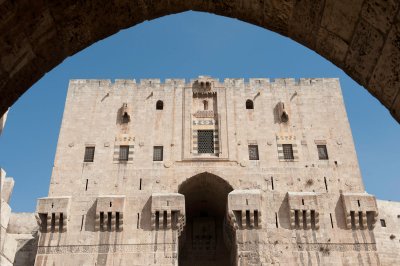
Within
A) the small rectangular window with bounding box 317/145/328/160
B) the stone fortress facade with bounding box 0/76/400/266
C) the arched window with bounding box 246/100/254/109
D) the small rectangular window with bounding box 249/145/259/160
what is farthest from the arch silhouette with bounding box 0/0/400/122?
the arched window with bounding box 246/100/254/109

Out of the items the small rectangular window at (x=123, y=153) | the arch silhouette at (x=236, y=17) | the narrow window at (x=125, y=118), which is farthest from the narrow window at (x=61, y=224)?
the arch silhouette at (x=236, y=17)

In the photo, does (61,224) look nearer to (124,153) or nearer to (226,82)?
(124,153)

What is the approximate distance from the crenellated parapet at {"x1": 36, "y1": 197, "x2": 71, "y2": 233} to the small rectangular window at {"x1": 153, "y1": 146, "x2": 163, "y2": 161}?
4082mm

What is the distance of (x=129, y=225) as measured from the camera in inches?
666

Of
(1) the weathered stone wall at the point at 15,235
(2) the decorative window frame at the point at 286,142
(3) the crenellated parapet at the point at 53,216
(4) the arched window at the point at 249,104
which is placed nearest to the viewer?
(3) the crenellated parapet at the point at 53,216

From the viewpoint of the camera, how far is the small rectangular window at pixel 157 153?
18.5 meters

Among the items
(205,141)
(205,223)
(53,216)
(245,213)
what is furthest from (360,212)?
(53,216)

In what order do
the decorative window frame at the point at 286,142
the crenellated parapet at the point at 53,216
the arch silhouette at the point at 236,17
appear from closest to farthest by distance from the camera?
the arch silhouette at the point at 236,17, the crenellated parapet at the point at 53,216, the decorative window frame at the point at 286,142

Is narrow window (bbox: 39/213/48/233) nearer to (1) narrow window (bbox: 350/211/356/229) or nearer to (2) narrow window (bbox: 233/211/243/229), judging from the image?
(2) narrow window (bbox: 233/211/243/229)

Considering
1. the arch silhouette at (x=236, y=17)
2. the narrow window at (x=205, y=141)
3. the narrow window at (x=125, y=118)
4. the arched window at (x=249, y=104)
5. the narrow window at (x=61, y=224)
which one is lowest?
the arch silhouette at (x=236, y=17)

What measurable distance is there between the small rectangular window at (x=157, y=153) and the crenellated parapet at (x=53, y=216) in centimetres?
408

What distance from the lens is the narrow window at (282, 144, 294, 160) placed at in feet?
60.7

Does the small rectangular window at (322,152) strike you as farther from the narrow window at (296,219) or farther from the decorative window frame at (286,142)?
the narrow window at (296,219)

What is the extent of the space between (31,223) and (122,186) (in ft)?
34.9
